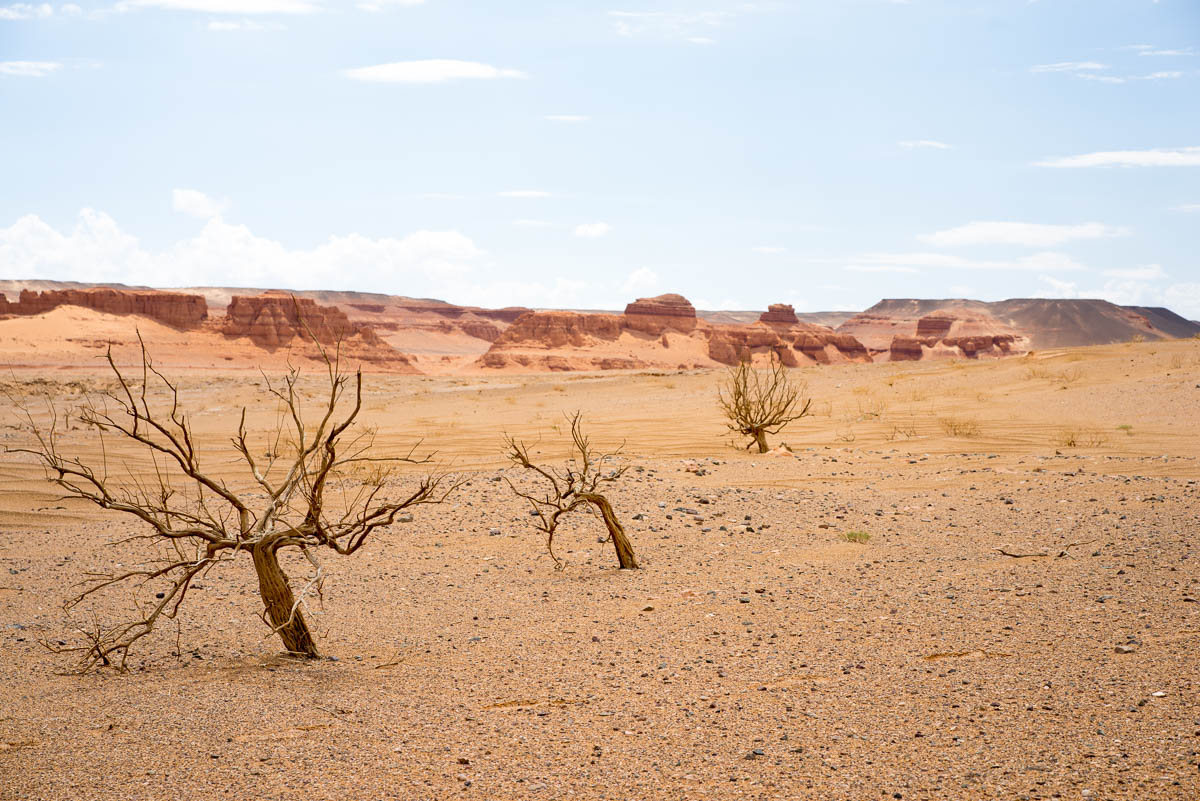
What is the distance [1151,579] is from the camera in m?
5.29

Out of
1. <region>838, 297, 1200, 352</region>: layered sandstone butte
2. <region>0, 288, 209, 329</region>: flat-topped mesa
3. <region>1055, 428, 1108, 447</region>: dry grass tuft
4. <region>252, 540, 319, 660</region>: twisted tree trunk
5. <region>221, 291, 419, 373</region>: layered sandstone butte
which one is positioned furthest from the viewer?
<region>838, 297, 1200, 352</region>: layered sandstone butte

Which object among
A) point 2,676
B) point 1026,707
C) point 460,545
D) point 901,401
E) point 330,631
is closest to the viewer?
point 1026,707

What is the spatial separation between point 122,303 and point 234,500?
260 ft

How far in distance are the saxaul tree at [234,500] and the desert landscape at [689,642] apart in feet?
0.57

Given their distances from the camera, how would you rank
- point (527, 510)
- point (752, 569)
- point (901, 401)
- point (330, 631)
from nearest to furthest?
1. point (330, 631)
2. point (752, 569)
3. point (527, 510)
4. point (901, 401)

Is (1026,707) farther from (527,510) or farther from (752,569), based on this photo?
(527,510)

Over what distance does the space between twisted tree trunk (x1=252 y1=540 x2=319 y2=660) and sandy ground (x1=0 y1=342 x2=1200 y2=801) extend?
17 centimetres

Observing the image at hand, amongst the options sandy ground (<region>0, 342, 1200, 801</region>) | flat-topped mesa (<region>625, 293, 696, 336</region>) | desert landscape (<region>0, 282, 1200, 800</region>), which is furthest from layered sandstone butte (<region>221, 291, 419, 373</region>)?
sandy ground (<region>0, 342, 1200, 801</region>)

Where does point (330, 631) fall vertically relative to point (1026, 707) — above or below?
below

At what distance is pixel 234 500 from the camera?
4211 mm

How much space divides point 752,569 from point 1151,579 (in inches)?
91.3

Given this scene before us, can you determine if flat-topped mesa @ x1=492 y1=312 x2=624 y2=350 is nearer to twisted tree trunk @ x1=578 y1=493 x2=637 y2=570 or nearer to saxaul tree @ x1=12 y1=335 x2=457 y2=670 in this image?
saxaul tree @ x1=12 y1=335 x2=457 y2=670

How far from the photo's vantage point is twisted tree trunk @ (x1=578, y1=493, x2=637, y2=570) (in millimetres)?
6223

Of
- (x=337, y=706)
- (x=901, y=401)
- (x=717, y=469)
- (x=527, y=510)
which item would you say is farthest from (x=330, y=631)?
(x=901, y=401)
